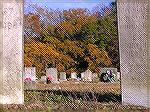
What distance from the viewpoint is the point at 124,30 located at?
329 inches

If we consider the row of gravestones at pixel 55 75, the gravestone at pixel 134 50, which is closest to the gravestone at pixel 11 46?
the gravestone at pixel 134 50

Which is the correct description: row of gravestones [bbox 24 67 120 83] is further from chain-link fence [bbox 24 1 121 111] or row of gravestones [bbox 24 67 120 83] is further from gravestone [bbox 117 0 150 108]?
gravestone [bbox 117 0 150 108]

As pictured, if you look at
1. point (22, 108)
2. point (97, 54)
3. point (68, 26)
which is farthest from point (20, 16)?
point (97, 54)

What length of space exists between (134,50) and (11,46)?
295 cm

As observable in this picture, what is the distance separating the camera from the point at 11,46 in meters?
8.65

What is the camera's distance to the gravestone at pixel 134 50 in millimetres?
8055

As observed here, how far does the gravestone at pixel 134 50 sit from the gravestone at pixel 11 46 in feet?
7.95

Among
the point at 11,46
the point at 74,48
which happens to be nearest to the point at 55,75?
the point at 74,48

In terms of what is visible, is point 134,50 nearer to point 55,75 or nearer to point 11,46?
point 11,46

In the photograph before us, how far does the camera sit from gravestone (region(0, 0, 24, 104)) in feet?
28.3

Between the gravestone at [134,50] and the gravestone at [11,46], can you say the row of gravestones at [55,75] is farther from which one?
the gravestone at [134,50]

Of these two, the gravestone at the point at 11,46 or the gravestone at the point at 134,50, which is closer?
the gravestone at the point at 134,50

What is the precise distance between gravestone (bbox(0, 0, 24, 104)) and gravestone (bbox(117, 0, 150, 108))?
7.95 ft

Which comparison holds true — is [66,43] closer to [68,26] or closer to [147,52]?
[68,26]
